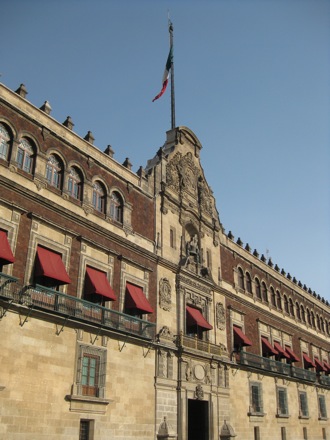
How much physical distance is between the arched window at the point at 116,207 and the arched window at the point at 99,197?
0.62m

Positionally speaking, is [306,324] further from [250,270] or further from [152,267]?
[152,267]

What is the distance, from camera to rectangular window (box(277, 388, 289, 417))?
Answer: 36.1 meters

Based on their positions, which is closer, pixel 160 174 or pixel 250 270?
pixel 160 174

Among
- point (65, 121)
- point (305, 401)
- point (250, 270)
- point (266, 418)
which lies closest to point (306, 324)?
point (305, 401)

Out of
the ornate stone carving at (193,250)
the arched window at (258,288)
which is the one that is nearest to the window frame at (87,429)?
the ornate stone carving at (193,250)

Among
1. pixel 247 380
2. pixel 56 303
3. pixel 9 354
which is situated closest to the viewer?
pixel 9 354

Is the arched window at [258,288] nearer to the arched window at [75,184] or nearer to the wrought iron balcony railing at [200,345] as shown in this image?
the wrought iron balcony railing at [200,345]

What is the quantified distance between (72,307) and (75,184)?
6.42m

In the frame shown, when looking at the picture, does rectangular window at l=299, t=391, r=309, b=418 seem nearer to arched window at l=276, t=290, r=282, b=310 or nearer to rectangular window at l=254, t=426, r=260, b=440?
arched window at l=276, t=290, r=282, b=310

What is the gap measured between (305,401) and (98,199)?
25954 mm

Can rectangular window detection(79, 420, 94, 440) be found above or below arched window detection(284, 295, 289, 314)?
below

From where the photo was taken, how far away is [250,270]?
128 feet

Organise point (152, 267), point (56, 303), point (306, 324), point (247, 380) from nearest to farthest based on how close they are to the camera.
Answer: point (56, 303) < point (152, 267) < point (247, 380) < point (306, 324)

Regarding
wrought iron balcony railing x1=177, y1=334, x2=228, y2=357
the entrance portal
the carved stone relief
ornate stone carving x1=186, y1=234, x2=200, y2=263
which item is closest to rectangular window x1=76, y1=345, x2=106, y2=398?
wrought iron balcony railing x1=177, y1=334, x2=228, y2=357
